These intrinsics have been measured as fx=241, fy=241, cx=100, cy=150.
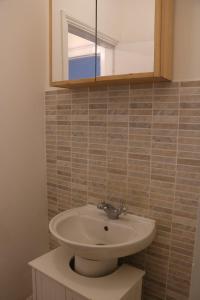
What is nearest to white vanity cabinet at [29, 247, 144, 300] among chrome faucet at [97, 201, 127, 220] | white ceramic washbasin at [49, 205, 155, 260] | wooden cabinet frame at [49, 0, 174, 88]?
white ceramic washbasin at [49, 205, 155, 260]

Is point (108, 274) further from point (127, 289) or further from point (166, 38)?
point (166, 38)

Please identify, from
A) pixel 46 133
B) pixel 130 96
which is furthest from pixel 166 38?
pixel 46 133

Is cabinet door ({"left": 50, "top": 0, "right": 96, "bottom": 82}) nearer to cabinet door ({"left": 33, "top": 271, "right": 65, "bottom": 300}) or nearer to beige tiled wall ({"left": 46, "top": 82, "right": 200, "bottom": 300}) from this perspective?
beige tiled wall ({"left": 46, "top": 82, "right": 200, "bottom": 300})

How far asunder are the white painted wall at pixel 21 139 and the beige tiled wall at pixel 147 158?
0.19 metres

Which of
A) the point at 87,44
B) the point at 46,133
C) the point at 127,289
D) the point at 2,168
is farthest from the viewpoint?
the point at 46,133

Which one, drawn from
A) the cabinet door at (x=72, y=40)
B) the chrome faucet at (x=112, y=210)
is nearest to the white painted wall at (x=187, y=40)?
the cabinet door at (x=72, y=40)

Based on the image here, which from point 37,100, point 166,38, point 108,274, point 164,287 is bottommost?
point 164,287

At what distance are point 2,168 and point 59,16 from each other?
97cm

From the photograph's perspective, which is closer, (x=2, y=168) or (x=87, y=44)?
(x=87, y=44)

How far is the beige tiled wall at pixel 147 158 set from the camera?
1172 mm

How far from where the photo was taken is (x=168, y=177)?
1231 millimetres

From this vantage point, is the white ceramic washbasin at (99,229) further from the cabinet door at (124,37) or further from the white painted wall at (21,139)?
the cabinet door at (124,37)

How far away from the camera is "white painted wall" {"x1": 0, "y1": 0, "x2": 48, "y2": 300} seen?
1443 millimetres

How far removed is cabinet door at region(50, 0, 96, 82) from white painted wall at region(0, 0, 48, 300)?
196mm
